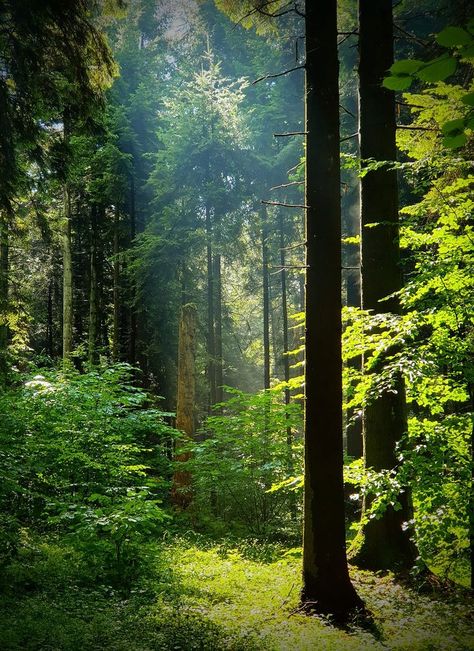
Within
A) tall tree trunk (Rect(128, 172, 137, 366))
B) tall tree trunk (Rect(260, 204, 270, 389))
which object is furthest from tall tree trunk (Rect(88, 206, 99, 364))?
tall tree trunk (Rect(260, 204, 270, 389))

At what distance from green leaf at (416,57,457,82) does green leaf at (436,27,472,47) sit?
0.12 ft

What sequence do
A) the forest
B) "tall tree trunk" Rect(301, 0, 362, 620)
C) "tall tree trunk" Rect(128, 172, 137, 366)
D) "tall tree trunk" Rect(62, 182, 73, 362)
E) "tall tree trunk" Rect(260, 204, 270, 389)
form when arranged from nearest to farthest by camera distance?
the forest → "tall tree trunk" Rect(301, 0, 362, 620) → "tall tree trunk" Rect(128, 172, 137, 366) → "tall tree trunk" Rect(62, 182, 73, 362) → "tall tree trunk" Rect(260, 204, 270, 389)

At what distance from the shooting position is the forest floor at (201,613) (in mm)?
3932

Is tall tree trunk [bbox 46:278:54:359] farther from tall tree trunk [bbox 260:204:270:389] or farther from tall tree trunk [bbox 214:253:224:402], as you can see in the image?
tall tree trunk [bbox 260:204:270:389]

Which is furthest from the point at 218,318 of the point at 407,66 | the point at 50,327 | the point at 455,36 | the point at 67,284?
the point at 455,36

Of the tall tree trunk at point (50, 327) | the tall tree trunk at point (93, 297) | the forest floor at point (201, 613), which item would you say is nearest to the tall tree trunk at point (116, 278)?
the tall tree trunk at point (93, 297)

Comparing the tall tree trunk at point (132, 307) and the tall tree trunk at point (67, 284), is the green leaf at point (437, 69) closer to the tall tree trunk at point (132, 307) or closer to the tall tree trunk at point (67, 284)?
the tall tree trunk at point (132, 307)

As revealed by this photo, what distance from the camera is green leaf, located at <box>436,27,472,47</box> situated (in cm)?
95

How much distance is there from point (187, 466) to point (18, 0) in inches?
357

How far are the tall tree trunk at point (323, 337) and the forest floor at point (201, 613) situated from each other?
45cm

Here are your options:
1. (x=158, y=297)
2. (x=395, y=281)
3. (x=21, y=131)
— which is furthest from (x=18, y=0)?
(x=158, y=297)

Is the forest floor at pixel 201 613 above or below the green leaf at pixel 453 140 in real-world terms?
below

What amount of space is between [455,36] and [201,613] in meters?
5.42

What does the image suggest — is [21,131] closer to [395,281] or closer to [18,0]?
[18,0]
